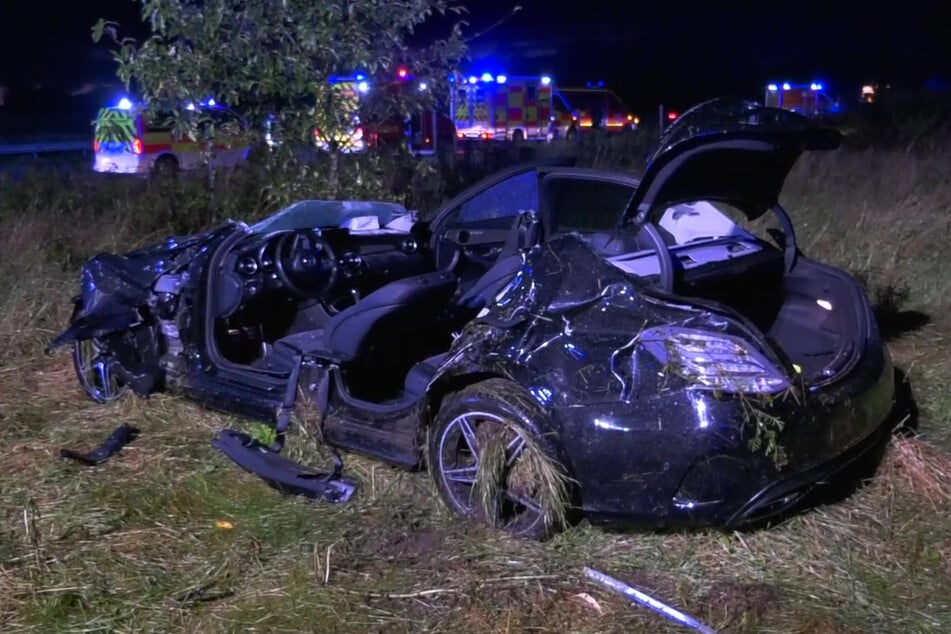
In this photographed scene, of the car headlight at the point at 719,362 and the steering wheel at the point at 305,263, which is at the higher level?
the steering wheel at the point at 305,263

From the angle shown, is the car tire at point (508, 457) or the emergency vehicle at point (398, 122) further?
the emergency vehicle at point (398, 122)

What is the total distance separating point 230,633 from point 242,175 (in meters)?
7.52

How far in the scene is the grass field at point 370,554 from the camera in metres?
3.52

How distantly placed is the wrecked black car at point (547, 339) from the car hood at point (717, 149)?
1 cm

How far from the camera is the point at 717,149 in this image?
13.3ft

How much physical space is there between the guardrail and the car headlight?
72.8ft

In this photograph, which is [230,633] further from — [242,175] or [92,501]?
[242,175]

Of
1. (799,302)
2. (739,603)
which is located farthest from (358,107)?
(739,603)

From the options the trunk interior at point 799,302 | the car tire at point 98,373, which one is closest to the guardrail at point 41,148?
the car tire at point 98,373

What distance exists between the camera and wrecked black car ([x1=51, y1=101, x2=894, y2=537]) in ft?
11.9

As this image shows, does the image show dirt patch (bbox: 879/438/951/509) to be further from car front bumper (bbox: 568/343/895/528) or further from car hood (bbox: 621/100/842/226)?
car hood (bbox: 621/100/842/226)

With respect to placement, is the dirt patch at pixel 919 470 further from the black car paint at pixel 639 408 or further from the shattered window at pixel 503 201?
the shattered window at pixel 503 201

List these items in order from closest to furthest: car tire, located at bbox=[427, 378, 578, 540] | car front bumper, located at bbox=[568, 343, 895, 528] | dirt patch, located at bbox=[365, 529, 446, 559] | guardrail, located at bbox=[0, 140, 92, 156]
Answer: car front bumper, located at bbox=[568, 343, 895, 528], car tire, located at bbox=[427, 378, 578, 540], dirt patch, located at bbox=[365, 529, 446, 559], guardrail, located at bbox=[0, 140, 92, 156]

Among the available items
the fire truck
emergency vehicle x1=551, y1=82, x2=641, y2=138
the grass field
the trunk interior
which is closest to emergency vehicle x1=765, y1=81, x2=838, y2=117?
emergency vehicle x1=551, y1=82, x2=641, y2=138
